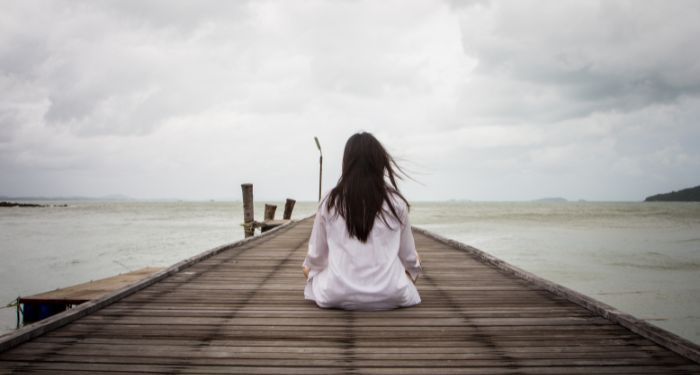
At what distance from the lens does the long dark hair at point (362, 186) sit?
9.89 feet

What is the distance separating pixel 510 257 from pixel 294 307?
1441cm

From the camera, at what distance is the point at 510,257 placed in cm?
1593

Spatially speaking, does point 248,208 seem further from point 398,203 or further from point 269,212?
point 398,203

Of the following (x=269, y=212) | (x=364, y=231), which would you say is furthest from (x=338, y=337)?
(x=269, y=212)

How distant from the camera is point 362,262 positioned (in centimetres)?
304

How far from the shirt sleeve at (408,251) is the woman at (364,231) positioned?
1.2 inches

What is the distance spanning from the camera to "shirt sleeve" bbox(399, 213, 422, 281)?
3252mm

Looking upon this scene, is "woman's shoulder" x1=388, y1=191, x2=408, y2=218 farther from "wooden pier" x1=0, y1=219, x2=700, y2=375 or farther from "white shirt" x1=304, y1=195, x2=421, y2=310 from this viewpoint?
"wooden pier" x1=0, y1=219, x2=700, y2=375

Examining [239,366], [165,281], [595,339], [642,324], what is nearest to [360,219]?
[239,366]

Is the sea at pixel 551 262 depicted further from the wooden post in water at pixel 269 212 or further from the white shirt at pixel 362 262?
the white shirt at pixel 362 262

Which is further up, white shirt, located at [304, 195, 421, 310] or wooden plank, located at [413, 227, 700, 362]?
white shirt, located at [304, 195, 421, 310]

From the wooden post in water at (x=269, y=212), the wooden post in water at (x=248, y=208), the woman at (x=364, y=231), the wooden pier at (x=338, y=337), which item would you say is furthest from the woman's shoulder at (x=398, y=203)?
the wooden post in water at (x=269, y=212)

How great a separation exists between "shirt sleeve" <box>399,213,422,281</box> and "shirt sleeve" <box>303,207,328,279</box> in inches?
25.5

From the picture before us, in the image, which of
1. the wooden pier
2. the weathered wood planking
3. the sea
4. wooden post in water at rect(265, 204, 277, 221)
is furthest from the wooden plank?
wooden post in water at rect(265, 204, 277, 221)
